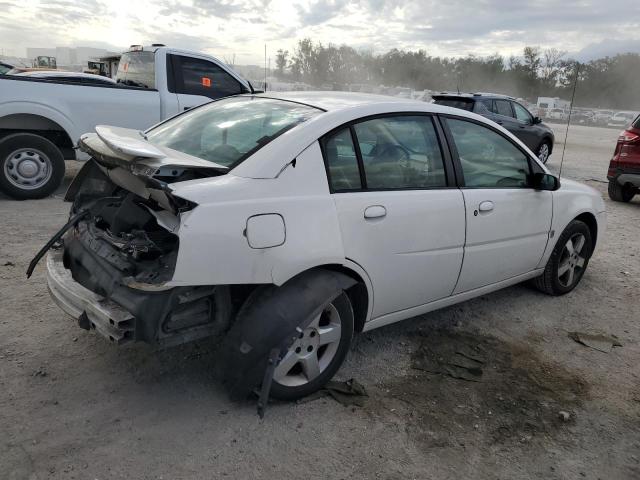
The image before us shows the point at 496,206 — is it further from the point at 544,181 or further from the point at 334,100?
the point at 334,100

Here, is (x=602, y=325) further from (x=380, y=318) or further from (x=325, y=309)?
(x=325, y=309)

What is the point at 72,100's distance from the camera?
6918 mm

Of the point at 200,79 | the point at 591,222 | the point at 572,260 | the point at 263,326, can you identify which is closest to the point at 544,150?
the point at 200,79

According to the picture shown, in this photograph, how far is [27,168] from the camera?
688 centimetres

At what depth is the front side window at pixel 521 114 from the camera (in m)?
13.0

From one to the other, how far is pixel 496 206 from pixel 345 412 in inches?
70.0

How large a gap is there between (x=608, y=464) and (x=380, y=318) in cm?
137

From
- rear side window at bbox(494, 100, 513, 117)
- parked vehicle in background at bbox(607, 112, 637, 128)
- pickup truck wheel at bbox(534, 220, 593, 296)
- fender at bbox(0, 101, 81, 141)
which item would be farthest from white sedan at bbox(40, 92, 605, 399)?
parked vehicle in background at bbox(607, 112, 637, 128)

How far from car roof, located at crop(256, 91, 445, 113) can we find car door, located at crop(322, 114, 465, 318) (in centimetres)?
13

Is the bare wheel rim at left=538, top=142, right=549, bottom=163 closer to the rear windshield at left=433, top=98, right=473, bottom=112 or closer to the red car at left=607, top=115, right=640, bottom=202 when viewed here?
the rear windshield at left=433, top=98, right=473, bottom=112

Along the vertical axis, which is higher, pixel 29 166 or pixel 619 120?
pixel 619 120

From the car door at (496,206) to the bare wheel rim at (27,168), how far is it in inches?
220

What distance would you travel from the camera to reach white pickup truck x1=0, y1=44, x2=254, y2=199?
670 centimetres

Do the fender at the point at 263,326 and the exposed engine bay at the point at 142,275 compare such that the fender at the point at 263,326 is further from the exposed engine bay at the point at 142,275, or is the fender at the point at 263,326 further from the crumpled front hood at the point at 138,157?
the crumpled front hood at the point at 138,157
